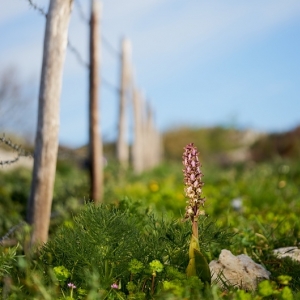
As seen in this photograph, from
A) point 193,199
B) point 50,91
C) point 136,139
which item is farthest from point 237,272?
point 136,139

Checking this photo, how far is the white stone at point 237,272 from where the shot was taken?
10.6ft

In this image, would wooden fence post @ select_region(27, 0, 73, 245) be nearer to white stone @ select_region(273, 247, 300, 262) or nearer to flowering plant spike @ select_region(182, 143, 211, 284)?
white stone @ select_region(273, 247, 300, 262)

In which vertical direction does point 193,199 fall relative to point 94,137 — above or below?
below

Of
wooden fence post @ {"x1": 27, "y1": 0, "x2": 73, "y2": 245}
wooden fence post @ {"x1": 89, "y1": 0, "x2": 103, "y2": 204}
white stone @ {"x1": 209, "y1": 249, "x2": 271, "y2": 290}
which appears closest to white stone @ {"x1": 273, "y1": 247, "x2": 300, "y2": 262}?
white stone @ {"x1": 209, "y1": 249, "x2": 271, "y2": 290}

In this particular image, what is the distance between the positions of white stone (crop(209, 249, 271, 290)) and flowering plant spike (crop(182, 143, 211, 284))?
0.24 meters

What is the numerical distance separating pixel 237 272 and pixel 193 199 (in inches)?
25.7

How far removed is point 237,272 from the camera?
3.30 m

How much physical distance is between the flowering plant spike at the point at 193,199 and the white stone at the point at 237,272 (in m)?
0.24

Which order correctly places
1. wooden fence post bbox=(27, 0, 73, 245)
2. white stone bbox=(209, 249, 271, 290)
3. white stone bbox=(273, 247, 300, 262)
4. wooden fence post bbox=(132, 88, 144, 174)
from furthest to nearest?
wooden fence post bbox=(132, 88, 144, 174) < wooden fence post bbox=(27, 0, 73, 245) < white stone bbox=(273, 247, 300, 262) < white stone bbox=(209, 249, 271, 290)

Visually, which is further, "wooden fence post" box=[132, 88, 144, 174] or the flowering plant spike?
"wooden fence post" box=[132, 88, 144, 174]

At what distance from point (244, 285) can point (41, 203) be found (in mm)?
2230

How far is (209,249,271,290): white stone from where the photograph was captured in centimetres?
323

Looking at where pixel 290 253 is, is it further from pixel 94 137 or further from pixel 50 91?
pixel 94 137

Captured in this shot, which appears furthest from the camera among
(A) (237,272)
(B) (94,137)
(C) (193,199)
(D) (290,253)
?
(B) (94,137)
